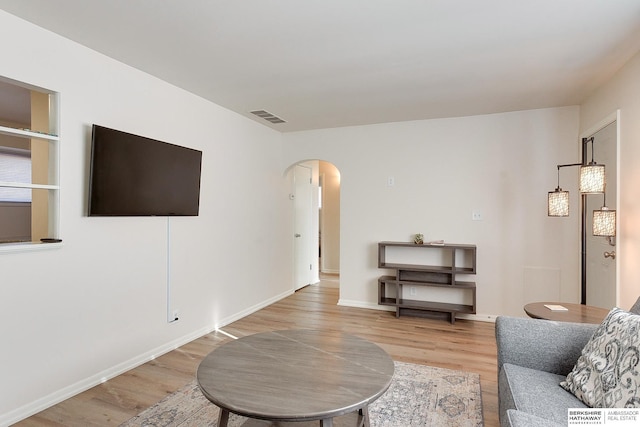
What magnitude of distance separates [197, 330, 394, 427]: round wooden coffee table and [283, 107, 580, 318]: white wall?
276 cm

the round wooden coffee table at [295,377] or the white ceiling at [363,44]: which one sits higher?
the white ceiling at [363,44]

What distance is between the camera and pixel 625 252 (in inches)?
110

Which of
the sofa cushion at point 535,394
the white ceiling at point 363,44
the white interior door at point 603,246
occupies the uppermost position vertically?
the white ceiling at point 363,44

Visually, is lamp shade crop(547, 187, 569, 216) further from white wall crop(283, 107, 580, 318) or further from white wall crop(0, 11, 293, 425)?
white wall crop(0, 11, 293, 425)

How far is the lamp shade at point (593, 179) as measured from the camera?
2.66 m

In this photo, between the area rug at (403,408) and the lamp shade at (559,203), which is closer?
the area rug at (403,408)

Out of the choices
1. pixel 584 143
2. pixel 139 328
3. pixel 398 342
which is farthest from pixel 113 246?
pixel 584 143

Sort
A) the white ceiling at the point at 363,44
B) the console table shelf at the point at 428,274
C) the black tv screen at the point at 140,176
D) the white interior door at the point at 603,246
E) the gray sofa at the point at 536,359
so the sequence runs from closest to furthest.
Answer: the gray sofa at the point at 536,359
the white ceiling at the point at 363,44
the black tv screen at the point at 140,176
the white interior door at the point at 603,246
the console table shelf at the point at 428,274

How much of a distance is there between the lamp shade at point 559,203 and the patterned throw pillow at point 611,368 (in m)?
1.63

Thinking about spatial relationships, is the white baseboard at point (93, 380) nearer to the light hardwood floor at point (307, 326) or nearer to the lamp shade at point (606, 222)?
the light hardwood floor at point (307, 326)

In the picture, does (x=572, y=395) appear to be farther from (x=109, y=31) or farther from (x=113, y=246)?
(x=109, y=31)

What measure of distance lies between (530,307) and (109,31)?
3557 millimetres

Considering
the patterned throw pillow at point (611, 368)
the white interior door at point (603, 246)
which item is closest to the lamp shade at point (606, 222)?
the white interior door at point (603, 246)

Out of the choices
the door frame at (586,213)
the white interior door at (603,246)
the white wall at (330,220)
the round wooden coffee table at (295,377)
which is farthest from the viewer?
the white wall at (330,220)
